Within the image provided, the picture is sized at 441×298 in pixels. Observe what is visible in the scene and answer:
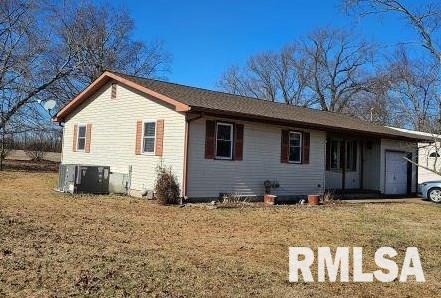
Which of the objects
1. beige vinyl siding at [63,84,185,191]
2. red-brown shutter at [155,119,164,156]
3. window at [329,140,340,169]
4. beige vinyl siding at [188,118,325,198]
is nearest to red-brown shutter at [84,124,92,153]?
beige vinyl siding at [63,84,185,191]

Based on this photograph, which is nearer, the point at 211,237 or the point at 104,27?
the point at 211,237

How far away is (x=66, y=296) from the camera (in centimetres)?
509

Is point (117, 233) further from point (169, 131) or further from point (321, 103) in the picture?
point (321, 103)

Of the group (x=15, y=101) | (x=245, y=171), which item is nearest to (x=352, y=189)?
(x=245, y=171)

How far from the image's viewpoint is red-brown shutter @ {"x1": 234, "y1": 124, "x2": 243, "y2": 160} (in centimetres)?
1568

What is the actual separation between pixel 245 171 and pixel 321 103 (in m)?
37.7

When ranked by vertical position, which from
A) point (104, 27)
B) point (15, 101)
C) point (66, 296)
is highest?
point (104, 27)

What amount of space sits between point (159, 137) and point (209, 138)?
1756 millimetres

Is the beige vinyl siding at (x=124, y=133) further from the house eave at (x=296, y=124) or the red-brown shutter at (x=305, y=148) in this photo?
the red-brown shutter at (x=305, y=148)

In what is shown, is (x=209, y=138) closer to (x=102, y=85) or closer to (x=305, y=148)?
(x=305, y=148)

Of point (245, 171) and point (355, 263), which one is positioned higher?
point (245, 171)

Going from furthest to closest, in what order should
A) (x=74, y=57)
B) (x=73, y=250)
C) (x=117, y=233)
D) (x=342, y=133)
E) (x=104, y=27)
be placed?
Answer: (x=104, y=27) < (x=74, y=57) < (x=342, y=133) < (x=117, y=233) < (x=73, y=250)

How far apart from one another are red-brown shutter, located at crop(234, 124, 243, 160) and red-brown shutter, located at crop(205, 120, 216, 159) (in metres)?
0.88
